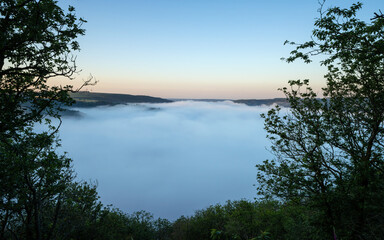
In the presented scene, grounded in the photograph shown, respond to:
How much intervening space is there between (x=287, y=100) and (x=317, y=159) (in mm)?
4964

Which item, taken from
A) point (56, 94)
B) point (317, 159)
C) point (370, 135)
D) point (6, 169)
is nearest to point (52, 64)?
point (56, 94)

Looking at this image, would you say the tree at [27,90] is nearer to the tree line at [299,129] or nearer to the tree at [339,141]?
the tree line at [299,129]

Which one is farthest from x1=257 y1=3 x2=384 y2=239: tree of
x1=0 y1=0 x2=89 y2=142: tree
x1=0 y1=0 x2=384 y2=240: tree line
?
x1=0 y1=0 x2=89 y2=142: tree

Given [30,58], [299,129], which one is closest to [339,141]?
[299,129]

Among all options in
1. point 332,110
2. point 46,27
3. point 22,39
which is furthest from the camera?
point 332,110

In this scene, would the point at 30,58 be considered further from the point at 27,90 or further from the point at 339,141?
the point at 339,141

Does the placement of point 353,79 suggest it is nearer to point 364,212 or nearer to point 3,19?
point 364,212

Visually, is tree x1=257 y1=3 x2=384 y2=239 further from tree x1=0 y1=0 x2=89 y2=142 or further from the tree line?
tree x1=0 y1=0 x2=89 y2=142

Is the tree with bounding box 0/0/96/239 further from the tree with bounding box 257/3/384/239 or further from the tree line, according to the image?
the tree with bounding box 257/3/384/239

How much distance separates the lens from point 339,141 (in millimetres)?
14617

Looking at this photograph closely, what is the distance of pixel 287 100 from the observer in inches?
613

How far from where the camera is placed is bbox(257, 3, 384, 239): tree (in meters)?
11.1

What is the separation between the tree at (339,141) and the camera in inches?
436

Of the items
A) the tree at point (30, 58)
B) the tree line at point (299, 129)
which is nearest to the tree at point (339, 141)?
the tree line at point (299, 129)
